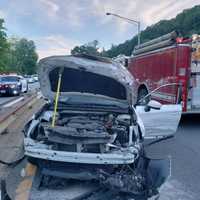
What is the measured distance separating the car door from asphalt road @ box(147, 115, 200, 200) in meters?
0.49

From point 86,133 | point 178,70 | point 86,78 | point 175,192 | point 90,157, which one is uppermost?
point 178,70

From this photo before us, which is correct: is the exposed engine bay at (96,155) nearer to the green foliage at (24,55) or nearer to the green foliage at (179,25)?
the green foliage at (179,25)

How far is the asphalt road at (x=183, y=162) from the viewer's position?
4289 millimetres

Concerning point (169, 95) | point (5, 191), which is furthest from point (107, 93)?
point (169, 95)

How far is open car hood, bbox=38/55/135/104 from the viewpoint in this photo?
529 cm

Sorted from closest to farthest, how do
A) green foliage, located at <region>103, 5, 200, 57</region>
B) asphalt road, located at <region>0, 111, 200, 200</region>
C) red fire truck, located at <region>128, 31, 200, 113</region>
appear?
asphalt road, located at <region>0, 111, 200, 200</region> < red fire truck, located at <region>128, 31, 200, 113</region> < green foliage, located at <region>103, 5, 200, 57</region>

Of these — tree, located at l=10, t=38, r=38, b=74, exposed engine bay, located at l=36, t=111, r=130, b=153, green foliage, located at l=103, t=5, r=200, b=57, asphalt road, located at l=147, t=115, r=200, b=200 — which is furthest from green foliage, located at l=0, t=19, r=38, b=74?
exposed engine bay, located at l=36, t=111, r=130, b=153

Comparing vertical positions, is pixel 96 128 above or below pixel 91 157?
above

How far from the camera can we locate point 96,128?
14.4ft

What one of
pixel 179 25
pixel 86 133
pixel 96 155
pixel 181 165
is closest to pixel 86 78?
pixel 86 133

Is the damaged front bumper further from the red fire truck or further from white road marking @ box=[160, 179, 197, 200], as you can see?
the red fire truck

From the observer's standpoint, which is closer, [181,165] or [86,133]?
[86,133]

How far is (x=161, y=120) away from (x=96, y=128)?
79.0 inches

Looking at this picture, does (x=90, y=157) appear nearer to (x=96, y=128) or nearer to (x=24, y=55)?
(x=96, y=128)
